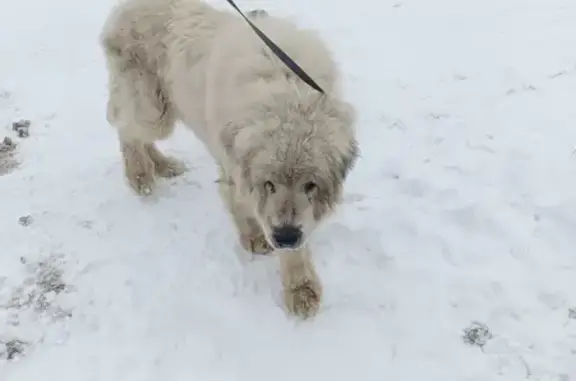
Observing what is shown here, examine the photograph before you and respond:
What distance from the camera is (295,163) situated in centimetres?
312

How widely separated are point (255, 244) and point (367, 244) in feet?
2.11

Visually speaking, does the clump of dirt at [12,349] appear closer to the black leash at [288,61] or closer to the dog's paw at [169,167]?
the dog's paw at [169,167]

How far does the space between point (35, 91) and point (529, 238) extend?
4149 mm

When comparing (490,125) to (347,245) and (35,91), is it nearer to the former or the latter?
(347,245)

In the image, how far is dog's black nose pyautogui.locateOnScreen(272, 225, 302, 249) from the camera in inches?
129

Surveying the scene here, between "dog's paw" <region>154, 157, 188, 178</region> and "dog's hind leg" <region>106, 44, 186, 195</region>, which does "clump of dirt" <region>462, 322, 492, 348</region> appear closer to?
"dog's hind leg" <region>106, 44, 186, 195</region>

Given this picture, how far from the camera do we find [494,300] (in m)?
3.81

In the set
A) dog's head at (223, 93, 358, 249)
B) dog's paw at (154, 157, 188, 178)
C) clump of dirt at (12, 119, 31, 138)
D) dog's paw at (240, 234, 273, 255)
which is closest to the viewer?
dog's head at (223, 93, 358, 249)

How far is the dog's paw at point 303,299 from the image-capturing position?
3818mm

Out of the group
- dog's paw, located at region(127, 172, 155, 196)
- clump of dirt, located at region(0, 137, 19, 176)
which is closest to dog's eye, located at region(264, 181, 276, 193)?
dog's paw, located at region(127, 172, 155, 196)

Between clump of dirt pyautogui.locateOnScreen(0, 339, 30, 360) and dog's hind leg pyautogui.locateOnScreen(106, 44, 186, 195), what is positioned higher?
dog's hind leg pyautogui.locateOnScreen(106, 44, 186, 195)

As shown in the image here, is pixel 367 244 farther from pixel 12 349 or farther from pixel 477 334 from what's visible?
pixel 12 349

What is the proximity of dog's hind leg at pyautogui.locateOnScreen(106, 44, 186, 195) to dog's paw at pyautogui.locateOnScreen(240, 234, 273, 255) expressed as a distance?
90cm

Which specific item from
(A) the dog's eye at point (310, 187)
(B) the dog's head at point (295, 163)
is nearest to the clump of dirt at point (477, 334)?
(B) the dog's head at point (295, 163)
